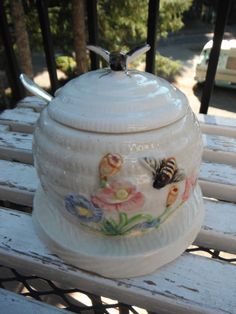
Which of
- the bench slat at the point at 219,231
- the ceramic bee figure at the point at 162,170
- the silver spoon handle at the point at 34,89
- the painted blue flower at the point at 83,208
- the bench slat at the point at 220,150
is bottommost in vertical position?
the bench slat at the point at 219,231

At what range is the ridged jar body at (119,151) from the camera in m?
0.42

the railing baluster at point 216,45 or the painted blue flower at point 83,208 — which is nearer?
the painted blue flower at point 83,208

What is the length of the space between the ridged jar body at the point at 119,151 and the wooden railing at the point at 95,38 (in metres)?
0.48

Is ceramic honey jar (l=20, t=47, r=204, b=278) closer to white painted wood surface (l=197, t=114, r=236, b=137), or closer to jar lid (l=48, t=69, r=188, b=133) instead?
jar lid (l=48, t=69, r=188, b=133)

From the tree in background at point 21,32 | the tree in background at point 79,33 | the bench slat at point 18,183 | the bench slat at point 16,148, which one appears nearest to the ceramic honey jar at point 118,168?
the bench slat at point 18,183

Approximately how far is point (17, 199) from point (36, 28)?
7.70 feet

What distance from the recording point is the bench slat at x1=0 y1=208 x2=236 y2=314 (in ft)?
1.52

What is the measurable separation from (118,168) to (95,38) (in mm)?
684

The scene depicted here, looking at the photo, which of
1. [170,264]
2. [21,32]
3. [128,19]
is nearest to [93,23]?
[170,264]

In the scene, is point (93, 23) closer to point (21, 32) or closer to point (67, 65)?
point (21, 32)

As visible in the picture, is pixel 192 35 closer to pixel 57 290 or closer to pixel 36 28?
pixel 36 28

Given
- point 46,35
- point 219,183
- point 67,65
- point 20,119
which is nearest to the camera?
point 219,183

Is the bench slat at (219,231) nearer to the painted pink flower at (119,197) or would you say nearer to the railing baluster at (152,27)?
the painted pink flower at (119,197)

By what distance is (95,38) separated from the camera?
99 centimetres
